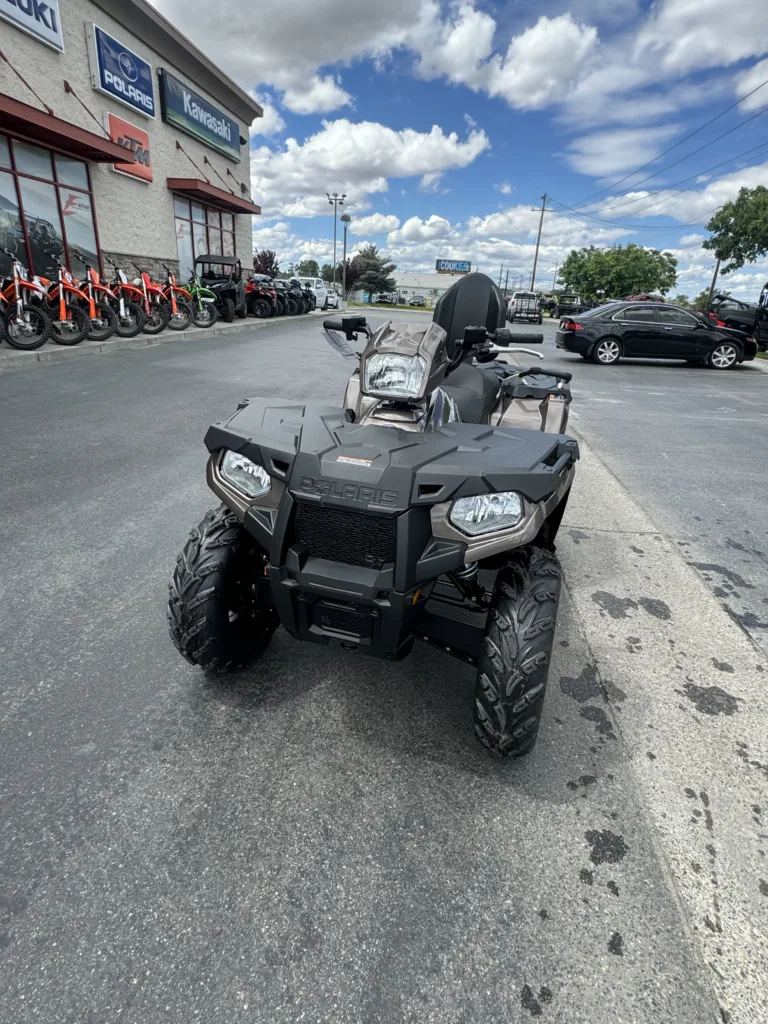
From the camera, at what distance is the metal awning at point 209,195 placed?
18750 millimetres

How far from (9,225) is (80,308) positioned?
3.88 m

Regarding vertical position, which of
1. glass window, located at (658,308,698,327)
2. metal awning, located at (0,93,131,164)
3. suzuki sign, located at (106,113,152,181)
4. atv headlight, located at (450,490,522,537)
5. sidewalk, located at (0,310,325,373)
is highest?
suzuki sign, located at (106,113,152,181)

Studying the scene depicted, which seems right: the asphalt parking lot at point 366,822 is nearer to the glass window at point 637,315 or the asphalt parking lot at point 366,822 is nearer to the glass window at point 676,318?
the glass window at point 637,315

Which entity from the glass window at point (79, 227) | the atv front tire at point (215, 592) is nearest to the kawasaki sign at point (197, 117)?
the glass window at point (79, 227)

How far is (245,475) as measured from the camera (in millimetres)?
2061

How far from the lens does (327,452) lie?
1916 mm

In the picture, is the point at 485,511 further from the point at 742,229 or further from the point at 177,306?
the point at 742,229

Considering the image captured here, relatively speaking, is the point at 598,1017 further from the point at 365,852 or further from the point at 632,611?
the point at 632,611

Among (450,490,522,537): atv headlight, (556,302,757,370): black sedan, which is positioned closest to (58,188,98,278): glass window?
(556,302,757,370): black sedan

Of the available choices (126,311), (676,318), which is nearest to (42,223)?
(126,311)

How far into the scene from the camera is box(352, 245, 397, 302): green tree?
3034 inches

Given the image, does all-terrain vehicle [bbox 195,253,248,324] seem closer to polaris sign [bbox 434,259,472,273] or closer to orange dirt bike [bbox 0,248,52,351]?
orange dirt bike [bbox 0,248,52,351]

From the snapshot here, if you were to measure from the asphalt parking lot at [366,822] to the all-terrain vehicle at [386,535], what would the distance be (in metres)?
0.30

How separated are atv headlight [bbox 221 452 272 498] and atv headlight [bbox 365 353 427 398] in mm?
564
